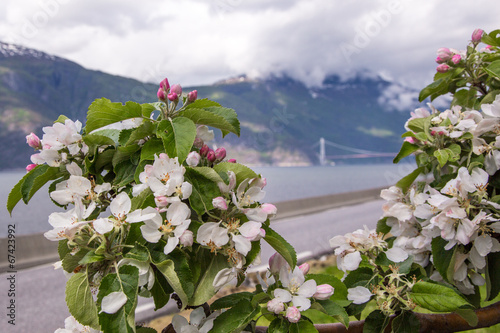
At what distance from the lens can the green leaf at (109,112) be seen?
0.94m

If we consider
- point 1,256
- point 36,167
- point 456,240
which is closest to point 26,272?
point 1,256

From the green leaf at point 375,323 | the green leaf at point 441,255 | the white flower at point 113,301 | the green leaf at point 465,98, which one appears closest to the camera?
the white flower at point 113,301

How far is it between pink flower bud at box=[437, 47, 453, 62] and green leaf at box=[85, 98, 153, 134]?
1.28m

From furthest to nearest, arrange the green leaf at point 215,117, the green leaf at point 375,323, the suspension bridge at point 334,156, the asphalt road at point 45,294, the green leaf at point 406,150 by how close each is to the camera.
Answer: the suspension bridge at point 334,156
the asphalt road at point 45,294
the green leaf at point 406,150
the green leaf at point 375,323
the green leaf at point 215,117

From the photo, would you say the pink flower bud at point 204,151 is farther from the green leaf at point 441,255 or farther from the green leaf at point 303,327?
the green leaf at point 441,255

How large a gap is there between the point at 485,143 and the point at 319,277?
0.83m

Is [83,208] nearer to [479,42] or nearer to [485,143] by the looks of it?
[485,143]

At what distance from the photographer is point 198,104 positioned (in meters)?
1.03

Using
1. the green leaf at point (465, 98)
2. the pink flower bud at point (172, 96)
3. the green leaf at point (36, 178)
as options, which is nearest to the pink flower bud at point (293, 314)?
the pink flower bud at point (172, 96)

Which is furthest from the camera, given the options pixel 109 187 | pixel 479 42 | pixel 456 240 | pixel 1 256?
pixel 1 256

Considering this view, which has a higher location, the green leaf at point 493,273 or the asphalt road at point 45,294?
the green leaf at point 493,273

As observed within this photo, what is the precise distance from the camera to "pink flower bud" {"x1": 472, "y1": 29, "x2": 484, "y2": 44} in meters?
1.62

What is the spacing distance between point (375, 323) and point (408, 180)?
2.10 ft

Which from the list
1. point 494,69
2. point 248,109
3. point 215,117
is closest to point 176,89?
point 215,117
